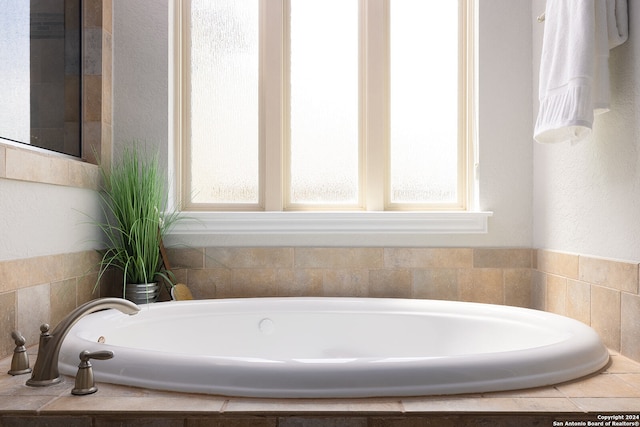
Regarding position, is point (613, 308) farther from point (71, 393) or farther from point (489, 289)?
point (71, 393)

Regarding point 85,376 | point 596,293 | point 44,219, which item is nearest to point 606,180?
point 596,293

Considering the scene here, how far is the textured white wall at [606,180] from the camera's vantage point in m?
1.67

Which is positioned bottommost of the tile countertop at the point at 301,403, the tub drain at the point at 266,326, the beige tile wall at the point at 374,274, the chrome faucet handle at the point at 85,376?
the tub drain at the point at 266,326

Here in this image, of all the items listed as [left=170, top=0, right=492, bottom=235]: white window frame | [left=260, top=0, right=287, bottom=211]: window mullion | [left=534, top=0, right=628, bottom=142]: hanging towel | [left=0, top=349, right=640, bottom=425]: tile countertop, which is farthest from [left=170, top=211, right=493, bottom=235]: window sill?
[left=0, top=349, right=640, bottom=425]: tile countertop

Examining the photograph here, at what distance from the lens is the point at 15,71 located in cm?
180

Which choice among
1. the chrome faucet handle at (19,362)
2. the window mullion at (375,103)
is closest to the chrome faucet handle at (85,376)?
the chrome faucet handle at (19,362)

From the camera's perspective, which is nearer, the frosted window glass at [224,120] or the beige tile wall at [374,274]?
the beige tile wall at [374,274]

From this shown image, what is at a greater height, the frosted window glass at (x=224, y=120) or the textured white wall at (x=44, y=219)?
the frosted window glass at (x=224, y=120)

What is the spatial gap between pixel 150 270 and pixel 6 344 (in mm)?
728

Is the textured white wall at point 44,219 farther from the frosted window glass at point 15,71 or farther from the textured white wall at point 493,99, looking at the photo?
the textured white wall at point 493,99

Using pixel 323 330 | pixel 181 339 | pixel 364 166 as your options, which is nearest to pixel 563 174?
pixel 364 166

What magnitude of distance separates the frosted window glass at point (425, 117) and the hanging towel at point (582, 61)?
87 cm

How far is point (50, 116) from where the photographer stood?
2.09 meters

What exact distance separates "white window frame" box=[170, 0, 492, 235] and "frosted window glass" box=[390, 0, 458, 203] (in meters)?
0.06
